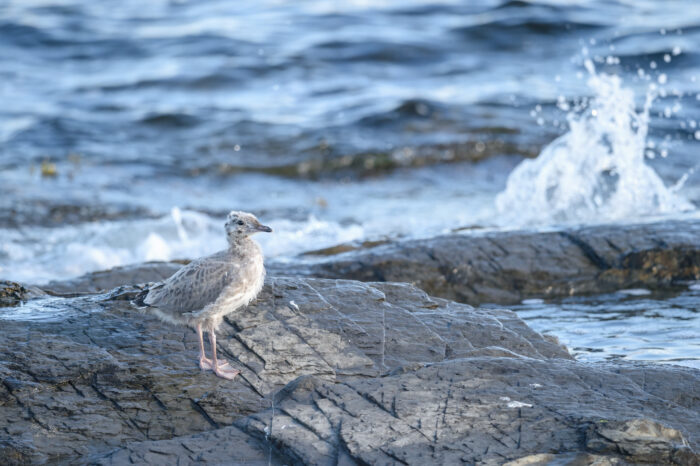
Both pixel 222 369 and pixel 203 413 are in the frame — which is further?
pixel 222 369

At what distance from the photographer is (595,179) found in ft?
41.5

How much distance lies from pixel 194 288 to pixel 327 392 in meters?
1.12

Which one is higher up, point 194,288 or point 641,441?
point 194,288

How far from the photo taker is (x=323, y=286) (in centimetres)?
616

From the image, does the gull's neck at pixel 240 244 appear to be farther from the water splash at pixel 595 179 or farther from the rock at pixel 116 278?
the water splash at pixel 595 179

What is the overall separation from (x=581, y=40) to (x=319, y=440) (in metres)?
19.8

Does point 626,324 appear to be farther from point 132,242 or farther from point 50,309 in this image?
point 132,242

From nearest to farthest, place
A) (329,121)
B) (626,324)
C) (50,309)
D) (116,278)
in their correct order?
(50,309)
(626,324)
(116,278)
(329,121)

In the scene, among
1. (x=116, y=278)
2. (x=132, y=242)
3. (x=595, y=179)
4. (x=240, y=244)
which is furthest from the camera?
(x=595, y=179)

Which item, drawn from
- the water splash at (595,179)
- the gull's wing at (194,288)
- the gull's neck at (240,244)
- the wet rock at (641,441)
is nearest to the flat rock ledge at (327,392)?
the wet rock at (641,441)

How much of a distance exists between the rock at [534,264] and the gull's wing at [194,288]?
124 inches

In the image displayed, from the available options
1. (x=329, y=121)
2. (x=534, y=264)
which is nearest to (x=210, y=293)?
(x=534, y=264)

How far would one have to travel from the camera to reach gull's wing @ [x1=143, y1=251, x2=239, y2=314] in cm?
527

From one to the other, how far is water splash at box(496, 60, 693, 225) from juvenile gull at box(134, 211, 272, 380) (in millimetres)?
6571
